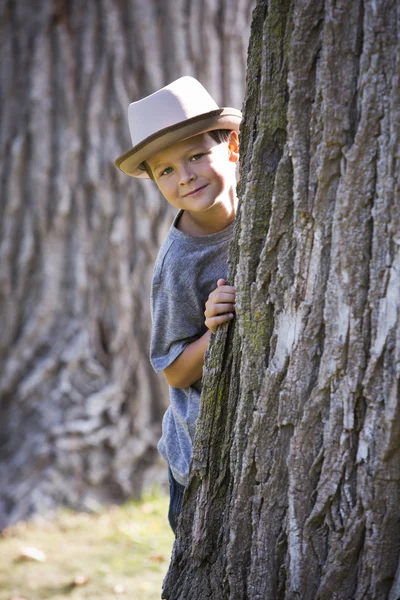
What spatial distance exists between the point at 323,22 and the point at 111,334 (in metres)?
3.01

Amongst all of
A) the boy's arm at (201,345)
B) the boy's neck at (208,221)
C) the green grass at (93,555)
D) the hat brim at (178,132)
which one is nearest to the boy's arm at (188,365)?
the boy's arm at (201,345)

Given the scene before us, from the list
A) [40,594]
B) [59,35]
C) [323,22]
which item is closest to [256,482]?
[323,22]

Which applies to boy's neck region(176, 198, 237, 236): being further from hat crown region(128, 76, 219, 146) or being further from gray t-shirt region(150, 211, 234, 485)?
hat crown region(128, 76, 219, 146)

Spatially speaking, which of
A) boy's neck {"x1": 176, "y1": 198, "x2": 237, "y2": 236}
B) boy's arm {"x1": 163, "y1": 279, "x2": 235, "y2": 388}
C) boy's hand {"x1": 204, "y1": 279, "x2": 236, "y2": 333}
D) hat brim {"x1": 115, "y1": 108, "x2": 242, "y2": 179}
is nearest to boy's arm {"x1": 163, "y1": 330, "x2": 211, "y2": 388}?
boy's arm {"x1": 163, "y1": 279, "x2": 235, "y2": 388}

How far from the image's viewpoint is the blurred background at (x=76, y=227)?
4371 millimetres

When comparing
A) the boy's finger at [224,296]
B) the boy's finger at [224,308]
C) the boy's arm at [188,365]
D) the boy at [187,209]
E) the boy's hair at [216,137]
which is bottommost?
the boy's arm at [188,365]

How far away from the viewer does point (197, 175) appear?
2.41 m

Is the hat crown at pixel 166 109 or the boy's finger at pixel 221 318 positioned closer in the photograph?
the boy's finger at pixel 221 318

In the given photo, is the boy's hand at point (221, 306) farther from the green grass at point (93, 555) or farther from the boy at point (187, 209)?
the green grass at point (93, 555)

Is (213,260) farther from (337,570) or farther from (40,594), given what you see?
(40,594)

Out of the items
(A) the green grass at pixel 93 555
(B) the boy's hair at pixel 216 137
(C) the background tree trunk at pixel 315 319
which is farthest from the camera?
(A) the green grass at pixel 93 555

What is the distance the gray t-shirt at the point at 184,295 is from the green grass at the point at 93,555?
4.64ft

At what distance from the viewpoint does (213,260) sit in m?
2.47

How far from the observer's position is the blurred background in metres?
4.37
